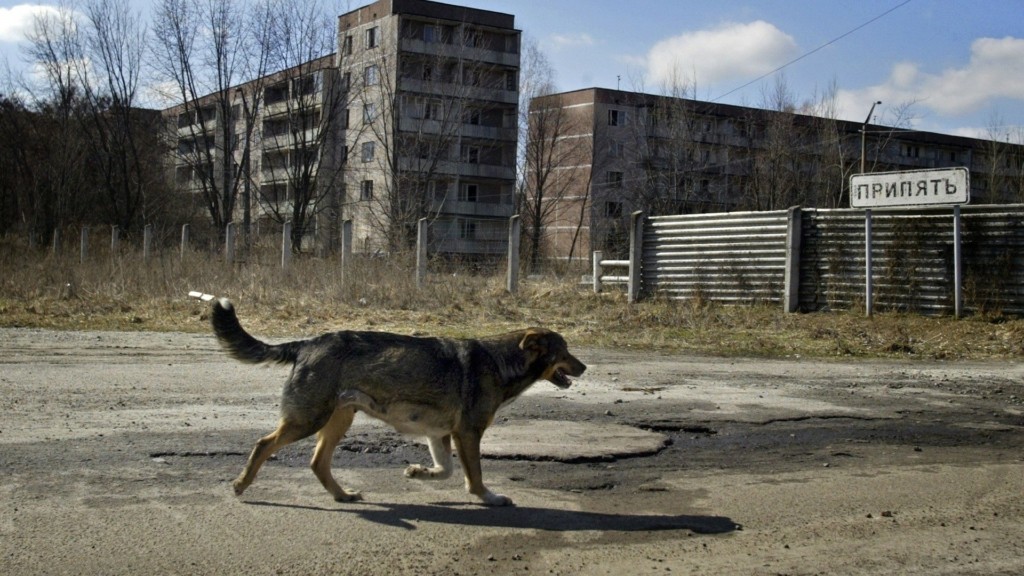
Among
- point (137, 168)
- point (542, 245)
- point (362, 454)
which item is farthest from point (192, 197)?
point (362, 454)

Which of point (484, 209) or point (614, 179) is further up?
point (614, 179)

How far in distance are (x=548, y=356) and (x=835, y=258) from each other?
1365 centimetres

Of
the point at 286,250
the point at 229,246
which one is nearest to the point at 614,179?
the point at 229,246

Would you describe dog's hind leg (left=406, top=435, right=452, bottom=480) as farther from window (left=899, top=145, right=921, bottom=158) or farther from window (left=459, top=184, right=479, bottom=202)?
window (left=899, top=145, right=921, bottom=158)

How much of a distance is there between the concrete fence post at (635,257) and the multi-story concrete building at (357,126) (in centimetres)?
1470

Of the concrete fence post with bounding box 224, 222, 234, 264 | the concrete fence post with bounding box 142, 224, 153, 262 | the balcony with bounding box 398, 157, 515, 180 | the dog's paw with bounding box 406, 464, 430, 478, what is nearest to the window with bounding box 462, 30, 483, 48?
the balcony with bounding box 398, 157, 515, 180

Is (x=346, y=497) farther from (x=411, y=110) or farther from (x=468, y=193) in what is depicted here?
(x=468, y=193)

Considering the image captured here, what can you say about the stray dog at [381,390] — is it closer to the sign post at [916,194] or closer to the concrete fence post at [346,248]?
the sign post at [916,194]

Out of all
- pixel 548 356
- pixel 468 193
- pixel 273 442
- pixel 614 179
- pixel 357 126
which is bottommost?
pixel 273 442

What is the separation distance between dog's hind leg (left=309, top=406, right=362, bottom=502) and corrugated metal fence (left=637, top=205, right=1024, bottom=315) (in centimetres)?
1444

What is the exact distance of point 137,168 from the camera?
162 ft

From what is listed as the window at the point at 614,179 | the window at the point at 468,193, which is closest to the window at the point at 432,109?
the window at the point at 468,193

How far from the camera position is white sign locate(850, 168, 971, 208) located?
1670 cm

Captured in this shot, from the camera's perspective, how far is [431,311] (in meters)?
18.4
